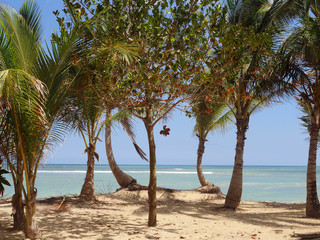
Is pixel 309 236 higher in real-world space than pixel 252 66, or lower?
lower

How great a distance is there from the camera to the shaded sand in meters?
6.89

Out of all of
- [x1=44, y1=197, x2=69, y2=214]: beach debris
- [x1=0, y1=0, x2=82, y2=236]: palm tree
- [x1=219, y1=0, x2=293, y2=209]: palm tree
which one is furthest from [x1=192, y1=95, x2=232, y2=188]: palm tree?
[x1=0, y1=0, x2=82, y2=236]: palm tree

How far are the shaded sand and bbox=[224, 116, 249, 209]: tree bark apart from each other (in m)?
0.35

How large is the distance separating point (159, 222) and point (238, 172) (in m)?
3.95

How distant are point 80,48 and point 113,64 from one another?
3.54ft

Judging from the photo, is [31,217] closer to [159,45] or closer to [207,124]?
[159,45]

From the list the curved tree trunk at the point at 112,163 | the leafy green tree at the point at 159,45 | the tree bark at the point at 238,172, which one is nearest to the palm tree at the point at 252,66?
the tree bark at the point at 238,172

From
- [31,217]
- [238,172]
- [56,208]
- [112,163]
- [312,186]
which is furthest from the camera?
[112,163]

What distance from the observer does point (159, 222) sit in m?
8.08

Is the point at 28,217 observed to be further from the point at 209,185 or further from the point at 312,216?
the point at 209,185

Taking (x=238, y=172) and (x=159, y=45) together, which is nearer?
(x=159, y=45)

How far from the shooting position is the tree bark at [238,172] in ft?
35.6

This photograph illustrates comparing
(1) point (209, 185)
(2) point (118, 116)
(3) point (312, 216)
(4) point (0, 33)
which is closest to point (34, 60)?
(4) point (0, 33)

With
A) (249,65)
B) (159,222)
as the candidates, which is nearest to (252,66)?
(249,65)
